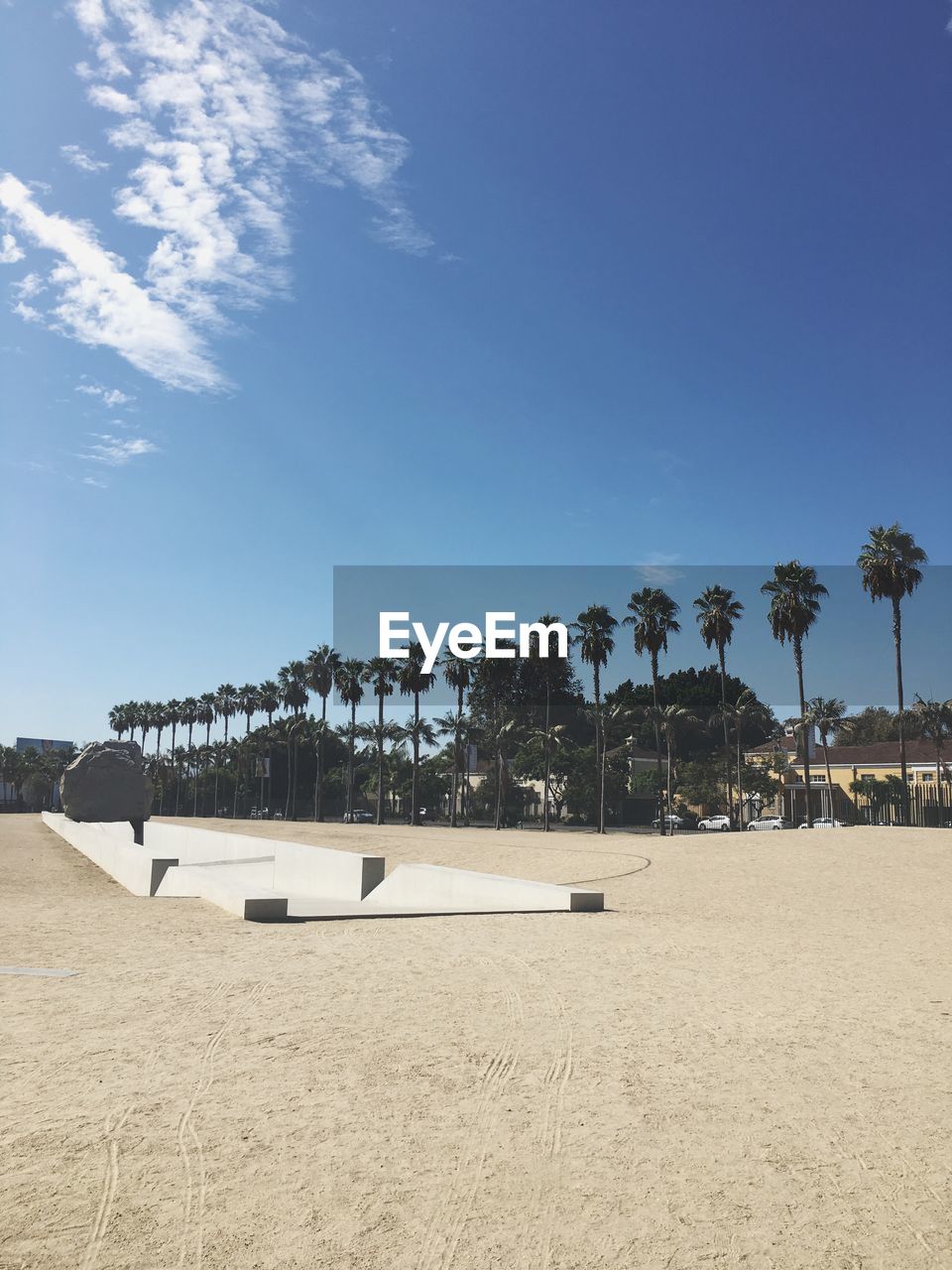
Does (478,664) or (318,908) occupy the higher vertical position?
(478,664)

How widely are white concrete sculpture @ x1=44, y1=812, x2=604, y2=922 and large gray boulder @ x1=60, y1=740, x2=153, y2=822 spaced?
11.8 m

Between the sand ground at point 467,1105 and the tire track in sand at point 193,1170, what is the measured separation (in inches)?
0.7

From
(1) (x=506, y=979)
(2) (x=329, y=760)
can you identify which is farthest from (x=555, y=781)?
(1) (x=506, y=979)

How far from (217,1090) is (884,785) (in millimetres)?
60749

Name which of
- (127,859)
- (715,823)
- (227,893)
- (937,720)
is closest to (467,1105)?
(227,893)

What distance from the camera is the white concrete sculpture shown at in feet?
50.0

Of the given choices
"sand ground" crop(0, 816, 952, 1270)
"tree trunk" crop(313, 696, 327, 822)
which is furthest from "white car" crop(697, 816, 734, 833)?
"sand ground" crop(0, 816, 952, 1270)

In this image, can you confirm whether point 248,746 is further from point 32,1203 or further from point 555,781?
point 32,1203

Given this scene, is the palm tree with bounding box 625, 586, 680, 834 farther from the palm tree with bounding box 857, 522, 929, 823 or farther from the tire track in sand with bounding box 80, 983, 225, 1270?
the tire track in sand with bounding box 80, 983, 225, 1270

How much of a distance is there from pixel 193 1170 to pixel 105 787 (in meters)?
40.5

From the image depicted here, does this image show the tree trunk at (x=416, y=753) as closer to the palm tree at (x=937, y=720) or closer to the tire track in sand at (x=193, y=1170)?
the palm tree at (x=937, y=720)

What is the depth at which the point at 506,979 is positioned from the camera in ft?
31.0

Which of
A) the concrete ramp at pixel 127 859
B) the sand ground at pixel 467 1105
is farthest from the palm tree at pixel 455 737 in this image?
the sand ground at pixel 467 1105

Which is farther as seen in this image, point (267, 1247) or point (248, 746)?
point (248, 746)
